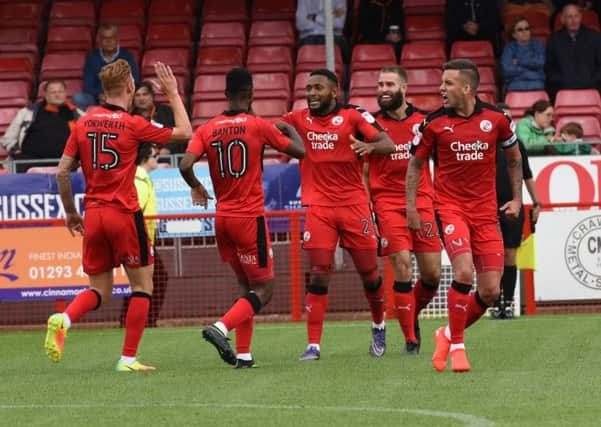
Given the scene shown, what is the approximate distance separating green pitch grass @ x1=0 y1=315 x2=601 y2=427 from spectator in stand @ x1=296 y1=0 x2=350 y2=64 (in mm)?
8129

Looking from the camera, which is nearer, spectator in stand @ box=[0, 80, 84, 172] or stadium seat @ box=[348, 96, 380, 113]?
spectator in stand @ box=[0, 80, 84, 172]

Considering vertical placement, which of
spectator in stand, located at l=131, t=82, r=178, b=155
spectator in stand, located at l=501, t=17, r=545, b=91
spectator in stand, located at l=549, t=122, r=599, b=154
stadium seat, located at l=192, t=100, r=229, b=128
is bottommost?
spectator in stand, located at l=549, t=122, r=599, b=154

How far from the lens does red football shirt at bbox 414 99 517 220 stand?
10828 mm

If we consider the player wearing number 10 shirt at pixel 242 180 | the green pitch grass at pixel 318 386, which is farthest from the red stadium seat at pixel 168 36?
the player wearing number 10 shirt at pixel 242 180

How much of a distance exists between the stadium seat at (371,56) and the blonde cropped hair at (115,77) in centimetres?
1079

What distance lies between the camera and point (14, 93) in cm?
2198

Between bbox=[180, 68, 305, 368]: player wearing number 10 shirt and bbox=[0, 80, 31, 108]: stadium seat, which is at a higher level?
bbox=[0, 80, 31, 108]: stadium seat

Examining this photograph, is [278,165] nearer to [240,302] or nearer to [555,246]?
[555,246]

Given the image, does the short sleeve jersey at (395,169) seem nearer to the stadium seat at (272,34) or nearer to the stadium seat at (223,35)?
the stadium seat at (272,34)

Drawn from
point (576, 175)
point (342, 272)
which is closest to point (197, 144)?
point (342, 272)

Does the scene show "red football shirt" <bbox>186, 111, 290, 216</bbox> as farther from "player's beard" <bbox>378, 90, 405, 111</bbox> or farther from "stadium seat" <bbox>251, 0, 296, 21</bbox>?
"stadium seat" <bbox>251, 0, 296, 21</bbox>

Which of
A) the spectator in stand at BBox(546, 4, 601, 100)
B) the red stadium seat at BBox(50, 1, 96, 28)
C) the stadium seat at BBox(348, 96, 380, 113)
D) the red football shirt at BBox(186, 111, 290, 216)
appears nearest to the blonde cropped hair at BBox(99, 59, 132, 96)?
the red football shirt at BBox(186, 111, 290, 216)

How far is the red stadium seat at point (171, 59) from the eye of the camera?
22.3m

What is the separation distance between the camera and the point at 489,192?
36.0 feet
